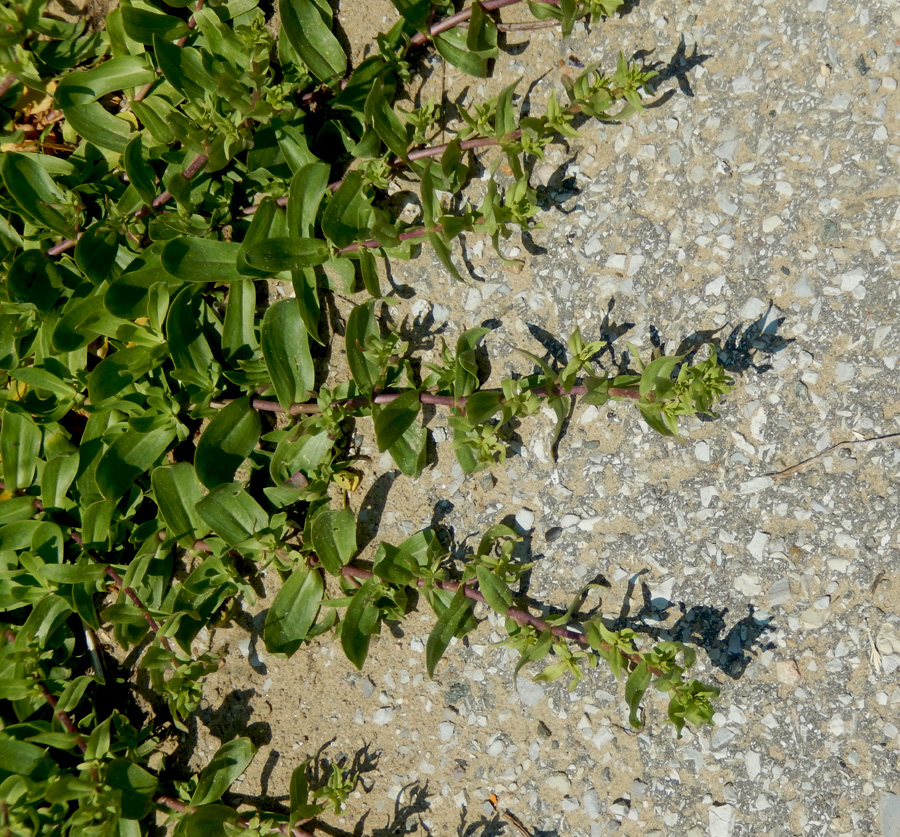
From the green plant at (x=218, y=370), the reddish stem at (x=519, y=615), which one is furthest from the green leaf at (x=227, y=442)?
Result: the reddish stem at (x=519, y=615)

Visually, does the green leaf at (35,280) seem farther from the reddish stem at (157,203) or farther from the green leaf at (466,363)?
the green leaf at (466,363)

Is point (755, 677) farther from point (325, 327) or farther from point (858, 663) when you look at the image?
point (325, 327)

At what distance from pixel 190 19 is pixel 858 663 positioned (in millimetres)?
3245

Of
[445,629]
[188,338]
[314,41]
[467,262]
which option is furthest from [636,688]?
[314,41]

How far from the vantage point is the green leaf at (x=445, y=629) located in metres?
2.54

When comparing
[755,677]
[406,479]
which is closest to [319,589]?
[406,479]

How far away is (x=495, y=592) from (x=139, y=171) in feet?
6.29

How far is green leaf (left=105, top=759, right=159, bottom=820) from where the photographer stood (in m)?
2.67

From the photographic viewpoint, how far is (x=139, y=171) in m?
2.64

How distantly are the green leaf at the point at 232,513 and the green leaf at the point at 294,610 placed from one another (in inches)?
9.0

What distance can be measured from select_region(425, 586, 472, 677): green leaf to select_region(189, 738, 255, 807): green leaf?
0.77 meters

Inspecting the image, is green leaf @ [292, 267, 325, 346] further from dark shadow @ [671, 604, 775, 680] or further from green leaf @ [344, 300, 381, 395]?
dark shadow @ [671, 604, 775, 680]

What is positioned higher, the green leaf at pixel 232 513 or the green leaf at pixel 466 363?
the green leaf at pixel 466 363

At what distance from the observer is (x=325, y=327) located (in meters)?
2.82
